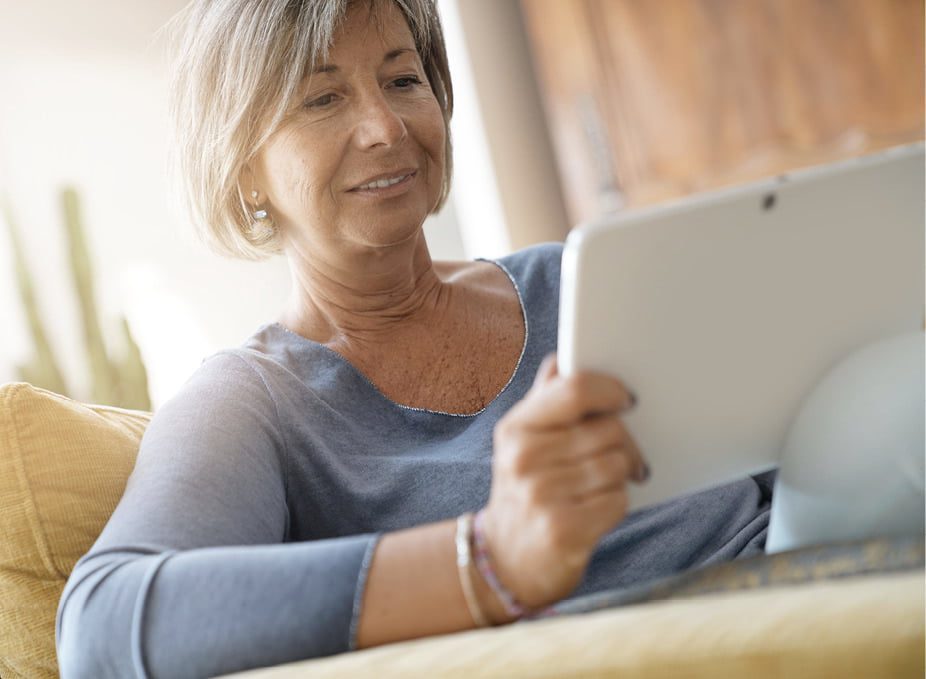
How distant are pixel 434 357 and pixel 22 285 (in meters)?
2.58

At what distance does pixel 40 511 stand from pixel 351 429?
1.11 feet

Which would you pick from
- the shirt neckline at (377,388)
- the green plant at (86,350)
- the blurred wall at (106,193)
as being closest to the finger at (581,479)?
the shirt neckline at (377,388)

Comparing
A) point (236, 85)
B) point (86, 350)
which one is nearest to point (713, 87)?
point (86, 350)

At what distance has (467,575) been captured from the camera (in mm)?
815

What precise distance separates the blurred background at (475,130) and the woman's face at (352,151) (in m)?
2.38

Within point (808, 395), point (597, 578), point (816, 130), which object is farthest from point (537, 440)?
point (816, 130)

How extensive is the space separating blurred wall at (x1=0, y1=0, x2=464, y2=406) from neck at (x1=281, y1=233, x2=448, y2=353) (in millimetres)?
2519

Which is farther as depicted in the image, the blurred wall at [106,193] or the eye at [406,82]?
the blurred wall at [106,193]

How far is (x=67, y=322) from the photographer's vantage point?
3797mm

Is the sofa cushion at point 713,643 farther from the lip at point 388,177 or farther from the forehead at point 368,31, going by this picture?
the forehead at point 368,31

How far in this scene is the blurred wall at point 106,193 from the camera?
12.3ft

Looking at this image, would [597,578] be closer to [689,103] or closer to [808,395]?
[808,395]

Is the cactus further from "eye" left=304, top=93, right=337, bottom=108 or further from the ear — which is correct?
"eye" left=304, top=93, right=337, bottom=108

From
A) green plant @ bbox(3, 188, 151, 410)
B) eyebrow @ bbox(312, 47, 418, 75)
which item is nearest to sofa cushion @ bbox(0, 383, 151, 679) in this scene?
eyebrow @ bbox(312, 47, 418, 75)
